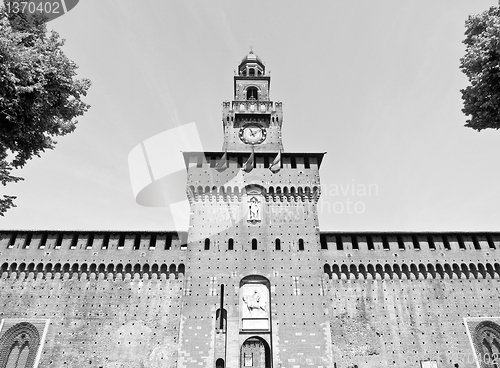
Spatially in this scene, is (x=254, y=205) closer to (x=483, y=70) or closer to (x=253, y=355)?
(x=253, y=355)

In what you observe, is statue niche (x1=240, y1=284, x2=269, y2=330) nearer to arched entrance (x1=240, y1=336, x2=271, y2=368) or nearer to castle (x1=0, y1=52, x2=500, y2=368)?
castle (x1=0, y1=52, x2=500, y2=368)

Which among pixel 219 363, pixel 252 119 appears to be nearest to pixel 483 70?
pixel 219 363

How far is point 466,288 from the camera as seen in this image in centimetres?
2259

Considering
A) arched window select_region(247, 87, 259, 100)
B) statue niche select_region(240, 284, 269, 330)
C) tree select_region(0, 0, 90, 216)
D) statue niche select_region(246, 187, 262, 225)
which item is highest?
arched window select_region(247, 87, 259, 100)

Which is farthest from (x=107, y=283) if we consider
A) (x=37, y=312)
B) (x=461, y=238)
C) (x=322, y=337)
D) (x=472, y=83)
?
(x=461, y=238)

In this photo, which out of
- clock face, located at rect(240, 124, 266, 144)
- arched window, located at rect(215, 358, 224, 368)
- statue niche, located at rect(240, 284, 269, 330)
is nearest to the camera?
arched window, located at rect(215, 358, 224, 368)

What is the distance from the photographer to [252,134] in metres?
28.4

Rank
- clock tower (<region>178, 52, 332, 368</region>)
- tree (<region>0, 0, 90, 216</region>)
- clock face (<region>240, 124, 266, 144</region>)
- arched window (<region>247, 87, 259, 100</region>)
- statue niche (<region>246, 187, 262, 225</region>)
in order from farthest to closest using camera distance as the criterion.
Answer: arched window (<region>247, 87, 259, 100</region>)
clock face (<region>240, 124, 266, 144</region>)
statue niche (<region>246, 187, 262, 225</region>)
clock tower (<region>178, 52, 332, 368</region>)
tree (<region>0, 0, 90, 216</region>)

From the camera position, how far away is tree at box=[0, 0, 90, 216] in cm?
851

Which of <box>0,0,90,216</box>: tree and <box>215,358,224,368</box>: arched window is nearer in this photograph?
<box>0,0,90,216</box>: tree

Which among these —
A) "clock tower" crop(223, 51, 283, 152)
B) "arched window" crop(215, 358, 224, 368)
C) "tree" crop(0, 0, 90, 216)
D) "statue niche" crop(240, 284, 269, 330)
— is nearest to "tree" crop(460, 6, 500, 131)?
"tree" crop(0, 0, 90, 216)

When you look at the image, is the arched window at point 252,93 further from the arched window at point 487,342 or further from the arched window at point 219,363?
the arched window at point 487,342

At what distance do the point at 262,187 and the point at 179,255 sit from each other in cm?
682

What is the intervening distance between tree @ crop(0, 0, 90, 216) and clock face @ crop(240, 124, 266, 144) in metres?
17.9
